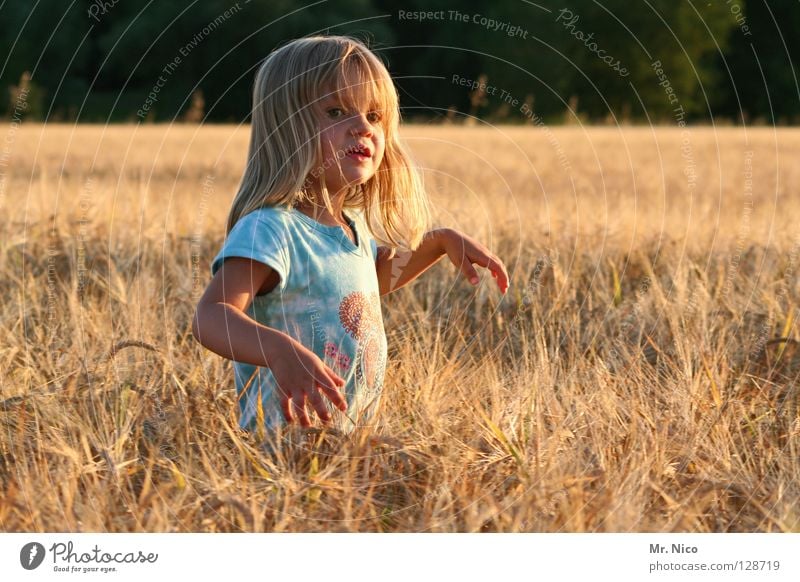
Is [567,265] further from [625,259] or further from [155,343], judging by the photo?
[155,343]

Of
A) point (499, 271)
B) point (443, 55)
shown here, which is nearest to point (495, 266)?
point (499, 271)

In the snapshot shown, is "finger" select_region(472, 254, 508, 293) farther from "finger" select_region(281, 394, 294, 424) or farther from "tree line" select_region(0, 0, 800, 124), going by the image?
"tree line" select_region(0, 0, 800, 124)

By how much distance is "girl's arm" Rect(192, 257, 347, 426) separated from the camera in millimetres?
1670

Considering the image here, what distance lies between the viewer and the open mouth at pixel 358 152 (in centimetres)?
211

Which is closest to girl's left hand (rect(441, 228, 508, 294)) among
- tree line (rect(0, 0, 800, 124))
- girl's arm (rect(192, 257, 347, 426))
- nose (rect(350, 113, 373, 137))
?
nose (rect(350, 113, 373, 137))

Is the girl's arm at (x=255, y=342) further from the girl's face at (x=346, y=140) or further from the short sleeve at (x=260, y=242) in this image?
the girl's face at (x=346, y=140)

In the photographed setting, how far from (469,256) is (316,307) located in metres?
0.38

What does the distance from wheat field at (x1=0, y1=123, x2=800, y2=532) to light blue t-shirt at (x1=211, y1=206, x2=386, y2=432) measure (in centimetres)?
7

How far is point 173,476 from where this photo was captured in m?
1.92

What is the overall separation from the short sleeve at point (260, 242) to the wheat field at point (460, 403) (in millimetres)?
Answer: 334

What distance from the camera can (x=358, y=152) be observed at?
2.13 m

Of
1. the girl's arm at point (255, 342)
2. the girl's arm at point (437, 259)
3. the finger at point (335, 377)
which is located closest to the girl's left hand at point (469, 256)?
the girl's arm at point (437, 259)

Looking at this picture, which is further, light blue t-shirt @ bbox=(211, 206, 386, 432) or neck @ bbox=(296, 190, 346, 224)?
neck @ bbox=(296, 190, 346, 224)

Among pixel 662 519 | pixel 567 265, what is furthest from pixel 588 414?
pixel 567 265
